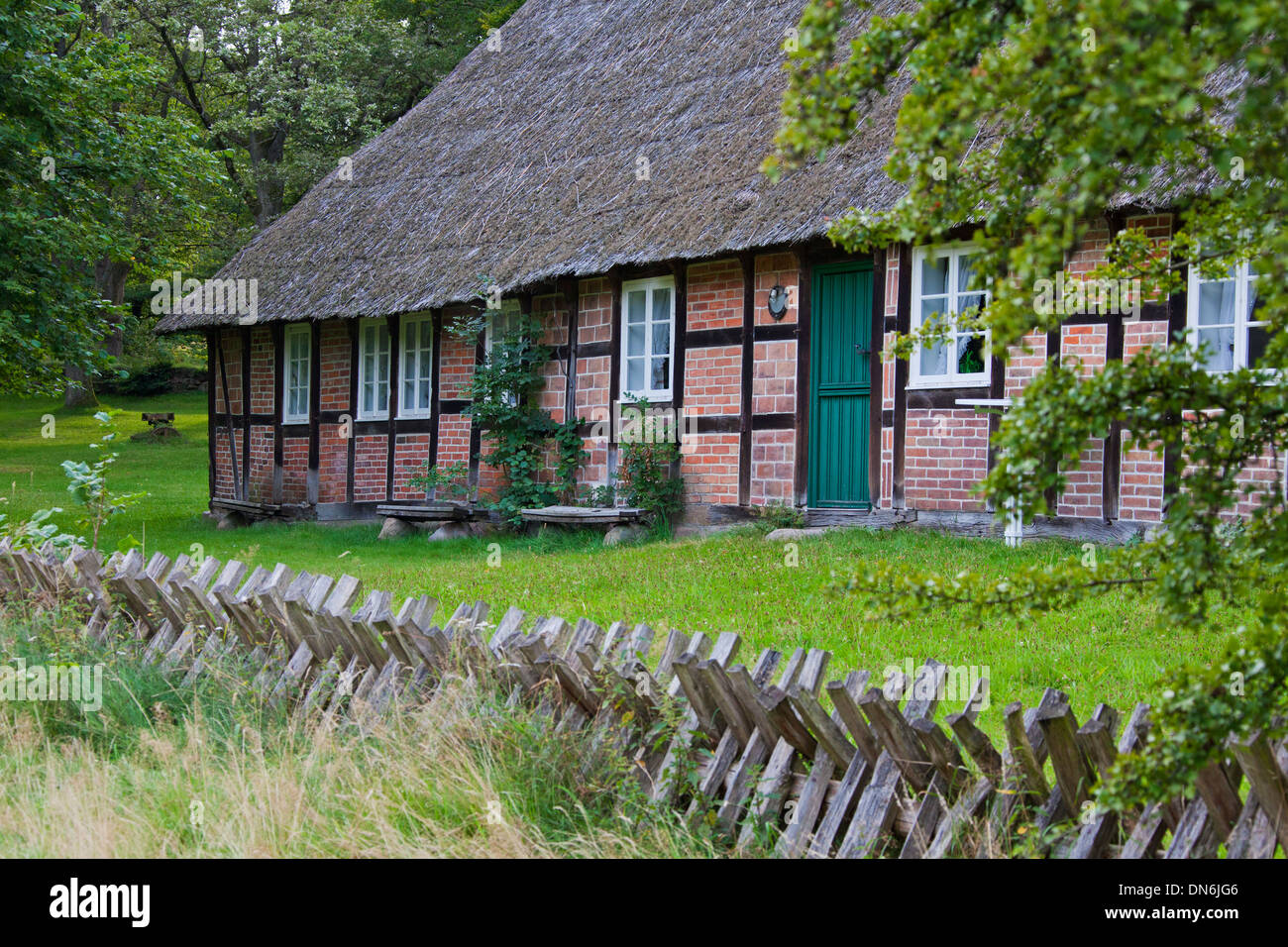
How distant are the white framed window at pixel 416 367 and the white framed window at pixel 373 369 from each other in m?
0.43

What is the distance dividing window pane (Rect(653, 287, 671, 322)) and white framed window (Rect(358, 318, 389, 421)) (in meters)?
4.50

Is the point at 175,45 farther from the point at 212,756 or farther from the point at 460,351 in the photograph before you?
the point at 212,756

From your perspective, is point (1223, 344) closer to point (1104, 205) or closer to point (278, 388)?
point (1104, 205)

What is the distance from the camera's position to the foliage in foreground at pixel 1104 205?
1939mm

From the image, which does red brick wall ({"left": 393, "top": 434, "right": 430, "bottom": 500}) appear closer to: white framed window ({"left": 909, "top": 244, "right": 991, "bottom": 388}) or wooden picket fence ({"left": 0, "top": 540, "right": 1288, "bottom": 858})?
white framed window ({"left": 909, "top": 244, "right": 991, "bottom": 388})

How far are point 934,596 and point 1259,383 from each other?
2.59 feet

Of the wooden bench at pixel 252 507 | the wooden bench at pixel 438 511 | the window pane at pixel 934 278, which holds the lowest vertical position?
the wooden bench at pixel 252 507

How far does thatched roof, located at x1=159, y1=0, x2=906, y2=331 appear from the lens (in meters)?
11.4

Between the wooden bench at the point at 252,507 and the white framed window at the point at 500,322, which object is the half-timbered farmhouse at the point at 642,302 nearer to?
the wooden bench at the point at 252,507

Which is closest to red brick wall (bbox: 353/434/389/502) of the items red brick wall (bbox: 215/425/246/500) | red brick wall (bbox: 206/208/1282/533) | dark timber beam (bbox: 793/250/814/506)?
red brick wall (bbox: 206/208/1282/533)

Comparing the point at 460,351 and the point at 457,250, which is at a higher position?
the point at 457,250

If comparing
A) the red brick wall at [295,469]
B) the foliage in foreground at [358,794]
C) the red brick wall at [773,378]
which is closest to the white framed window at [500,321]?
the red brick wall at [773,378]
